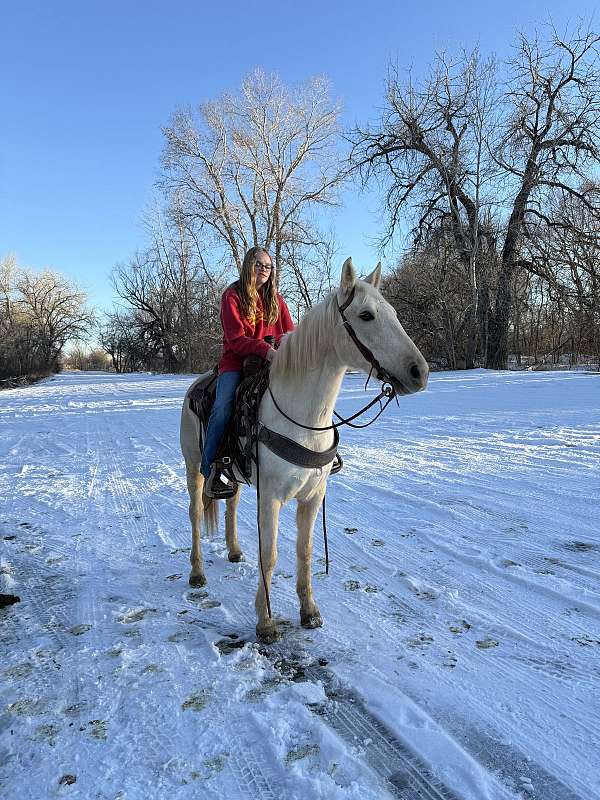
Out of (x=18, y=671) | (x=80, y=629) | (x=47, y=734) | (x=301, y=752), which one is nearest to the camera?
(x=301, y=752)

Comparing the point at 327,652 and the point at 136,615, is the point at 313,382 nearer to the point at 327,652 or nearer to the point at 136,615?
the point at 327,652

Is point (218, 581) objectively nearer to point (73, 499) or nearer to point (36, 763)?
point (36, 763)

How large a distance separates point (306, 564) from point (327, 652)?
514mm

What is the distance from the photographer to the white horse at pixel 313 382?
2271 millimetres

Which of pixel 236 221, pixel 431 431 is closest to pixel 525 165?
pixel 236 221

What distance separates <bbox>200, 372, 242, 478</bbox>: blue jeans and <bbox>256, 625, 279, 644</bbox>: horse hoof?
114 centimetres

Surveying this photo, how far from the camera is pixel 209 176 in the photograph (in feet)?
90.2

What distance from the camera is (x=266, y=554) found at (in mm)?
2711

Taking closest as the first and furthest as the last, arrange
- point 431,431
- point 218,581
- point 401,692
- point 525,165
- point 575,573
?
1. point 401,692
2. point 575,573
3. point 218,581
4. point 431,431
5. point 525,165

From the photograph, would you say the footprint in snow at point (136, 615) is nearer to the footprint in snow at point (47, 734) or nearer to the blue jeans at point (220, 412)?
the footprint in snow at point (47, 734)

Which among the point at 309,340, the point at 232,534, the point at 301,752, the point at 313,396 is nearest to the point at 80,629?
the point at 232,534

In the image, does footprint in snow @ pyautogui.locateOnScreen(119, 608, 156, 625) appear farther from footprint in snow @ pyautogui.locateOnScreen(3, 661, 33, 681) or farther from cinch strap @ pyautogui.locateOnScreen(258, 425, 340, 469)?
cinch strap @ pyautogui.locateOnScreen(258, 425, 340, 469)

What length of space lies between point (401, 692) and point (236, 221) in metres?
29.4

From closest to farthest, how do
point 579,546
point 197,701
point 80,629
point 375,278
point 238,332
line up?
point 197,701 < point 375,278 < point 80,629 < point 238,332 < point 579,546
